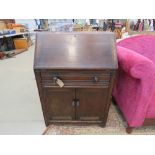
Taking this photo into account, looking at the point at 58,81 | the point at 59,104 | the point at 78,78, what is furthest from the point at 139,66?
the point at 59,104

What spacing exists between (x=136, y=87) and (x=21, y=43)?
14.4 ft

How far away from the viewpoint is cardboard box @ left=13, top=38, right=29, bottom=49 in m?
4.67

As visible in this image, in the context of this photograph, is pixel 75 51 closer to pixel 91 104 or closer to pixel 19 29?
pixel 91 104

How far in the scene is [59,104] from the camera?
1.33m

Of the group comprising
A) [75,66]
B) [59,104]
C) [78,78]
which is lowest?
[59,104]

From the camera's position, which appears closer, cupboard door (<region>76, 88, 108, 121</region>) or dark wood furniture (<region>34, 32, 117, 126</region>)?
dark wood furniture (<region>34, 32, 117, 126</region>)

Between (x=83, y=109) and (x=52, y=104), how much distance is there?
0.98 feet

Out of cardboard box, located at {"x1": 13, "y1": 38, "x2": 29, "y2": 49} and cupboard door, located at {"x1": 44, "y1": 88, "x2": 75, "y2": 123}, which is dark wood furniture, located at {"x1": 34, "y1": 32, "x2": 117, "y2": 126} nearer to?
cupboard door, located at {"x1": 44, "y1": 88, "x2": 75, "y2": 123}

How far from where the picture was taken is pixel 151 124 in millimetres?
1381

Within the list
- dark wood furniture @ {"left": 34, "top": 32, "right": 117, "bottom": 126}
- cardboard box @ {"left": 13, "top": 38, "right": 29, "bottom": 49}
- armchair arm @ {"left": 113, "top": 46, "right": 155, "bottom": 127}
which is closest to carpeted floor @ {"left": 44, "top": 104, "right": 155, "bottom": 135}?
armchair arm @ {"left": 113, "top": 46, "right": 155, "bottom": 127}

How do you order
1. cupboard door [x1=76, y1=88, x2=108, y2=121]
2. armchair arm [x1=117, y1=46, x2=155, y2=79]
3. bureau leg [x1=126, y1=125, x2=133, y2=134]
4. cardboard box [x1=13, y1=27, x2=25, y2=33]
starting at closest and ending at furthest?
armchair arm [x1=117, y1=46, x2=155, y2=79]
cupboard door [x1=76, y1=88, x2=108, y2=121]
bureau leg [x1=126, y1=125, x2=133, y2=134]
cardboard box [x1=13, y1=27, x2=25, y2=33]
